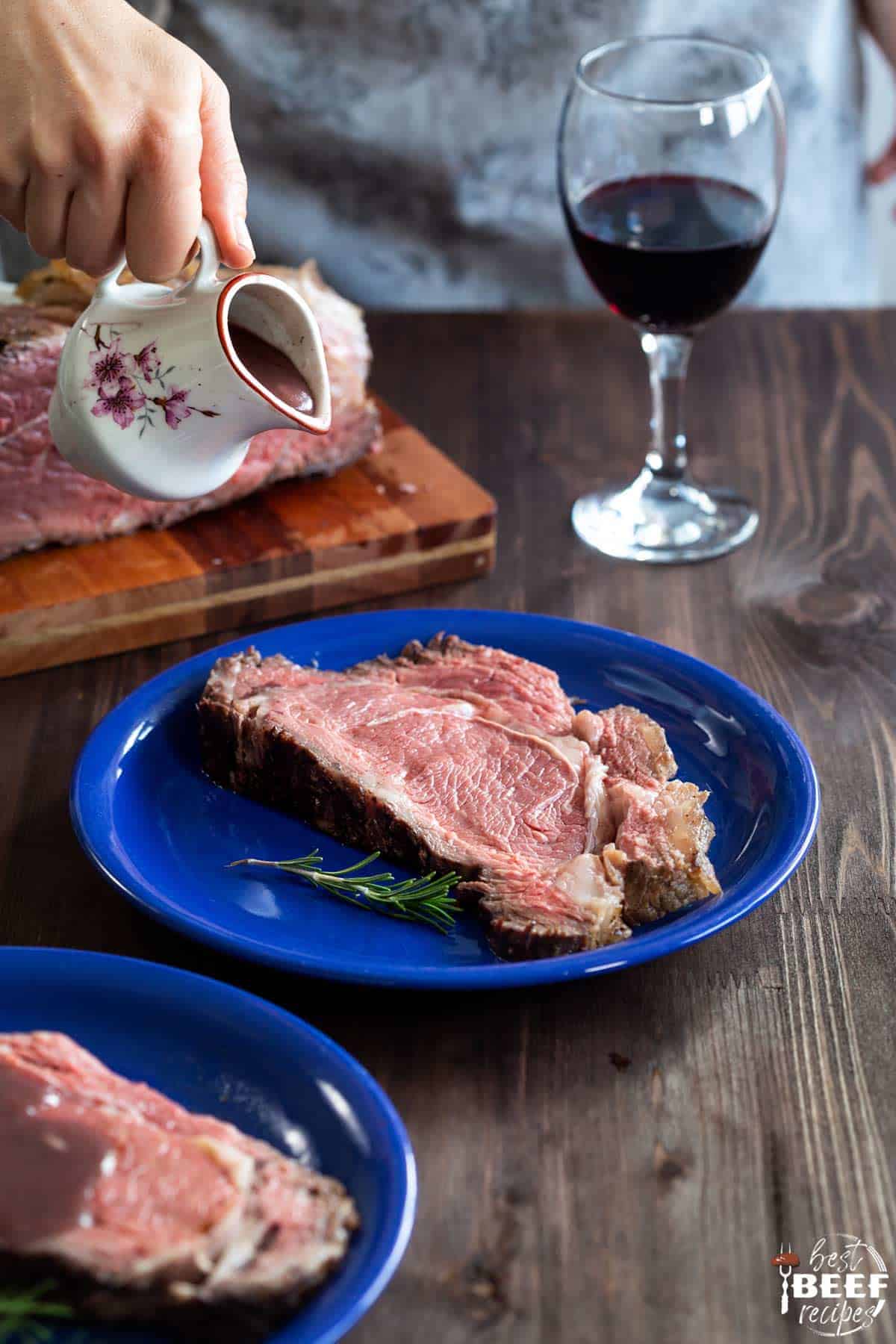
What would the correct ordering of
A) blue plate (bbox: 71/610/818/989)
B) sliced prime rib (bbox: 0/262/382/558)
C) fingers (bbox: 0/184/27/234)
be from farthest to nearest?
sliced prime rib (bbox: 0/262/382/558)
fingers (bbox: 0/184/27/234)
blue plate (bbox: 71/610/818/989)

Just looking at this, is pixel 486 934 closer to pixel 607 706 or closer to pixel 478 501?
pixel 607 706

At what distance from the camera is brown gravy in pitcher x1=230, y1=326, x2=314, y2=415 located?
5.40 feet

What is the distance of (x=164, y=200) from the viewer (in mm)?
1528

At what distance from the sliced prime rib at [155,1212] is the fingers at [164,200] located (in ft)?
2.93

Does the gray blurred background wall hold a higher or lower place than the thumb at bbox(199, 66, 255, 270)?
lower

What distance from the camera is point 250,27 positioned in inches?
107

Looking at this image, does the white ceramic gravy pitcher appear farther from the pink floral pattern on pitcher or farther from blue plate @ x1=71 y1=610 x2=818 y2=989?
blue plate @ x1=71 y1=610 x2=818 y2=989

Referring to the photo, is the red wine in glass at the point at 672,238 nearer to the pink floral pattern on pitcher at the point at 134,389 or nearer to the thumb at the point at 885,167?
the pink floral pattern on pitcher at the point at 134,389

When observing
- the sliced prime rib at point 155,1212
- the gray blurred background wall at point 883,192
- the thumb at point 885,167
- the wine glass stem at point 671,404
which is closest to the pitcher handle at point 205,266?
the wine glass stem at point 671,404

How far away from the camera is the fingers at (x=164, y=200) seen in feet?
4.99

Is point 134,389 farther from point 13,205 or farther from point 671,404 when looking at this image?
point 671,404

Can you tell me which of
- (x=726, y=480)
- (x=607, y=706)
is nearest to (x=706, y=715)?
(x=607, y=706)

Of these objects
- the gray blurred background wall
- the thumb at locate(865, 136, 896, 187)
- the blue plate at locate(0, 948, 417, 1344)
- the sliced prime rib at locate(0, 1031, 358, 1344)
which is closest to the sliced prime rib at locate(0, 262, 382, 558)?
the blue plate at locate(0, 948, 417, 1344)

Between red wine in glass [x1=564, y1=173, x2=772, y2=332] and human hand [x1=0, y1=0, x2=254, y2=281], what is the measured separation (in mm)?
629
